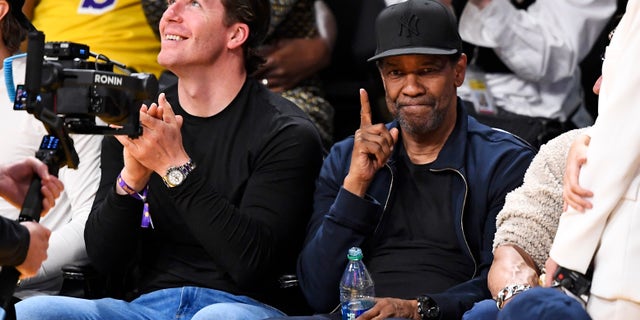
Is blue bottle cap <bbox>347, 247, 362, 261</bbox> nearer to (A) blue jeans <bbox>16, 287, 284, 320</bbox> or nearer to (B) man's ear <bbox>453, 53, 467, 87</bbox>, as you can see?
(A) blue jeans <bbox>16, 287, 284, 320</bbox>

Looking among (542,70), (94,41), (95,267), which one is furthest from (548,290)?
(94,41)

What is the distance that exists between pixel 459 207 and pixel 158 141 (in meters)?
1.01

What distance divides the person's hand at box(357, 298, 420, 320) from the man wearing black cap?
0.07 meters

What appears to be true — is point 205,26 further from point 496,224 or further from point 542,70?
point 542,70

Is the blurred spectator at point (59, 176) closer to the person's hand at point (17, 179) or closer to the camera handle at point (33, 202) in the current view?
the person's hand at point (17, 179)

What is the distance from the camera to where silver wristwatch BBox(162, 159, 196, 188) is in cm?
389

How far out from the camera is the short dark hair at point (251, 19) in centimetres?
442

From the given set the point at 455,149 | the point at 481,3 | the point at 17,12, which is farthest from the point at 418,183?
the point at 17,12

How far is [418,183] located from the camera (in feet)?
13.1

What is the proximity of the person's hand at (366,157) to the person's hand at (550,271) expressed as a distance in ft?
2.62

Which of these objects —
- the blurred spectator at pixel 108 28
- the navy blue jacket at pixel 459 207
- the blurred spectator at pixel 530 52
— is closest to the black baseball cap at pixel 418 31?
the navy blue jacket at pixel 459 207

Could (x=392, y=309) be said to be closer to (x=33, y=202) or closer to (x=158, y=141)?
(x=158, y=141)

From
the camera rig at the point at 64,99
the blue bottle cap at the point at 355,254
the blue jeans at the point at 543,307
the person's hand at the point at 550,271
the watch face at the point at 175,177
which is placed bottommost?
the blue bottle cap at the point at 355,254

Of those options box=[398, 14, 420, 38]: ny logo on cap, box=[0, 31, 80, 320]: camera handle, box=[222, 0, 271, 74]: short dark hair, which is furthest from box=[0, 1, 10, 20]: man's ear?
box=[398, 14, 420, 38]: ny logo on cap
